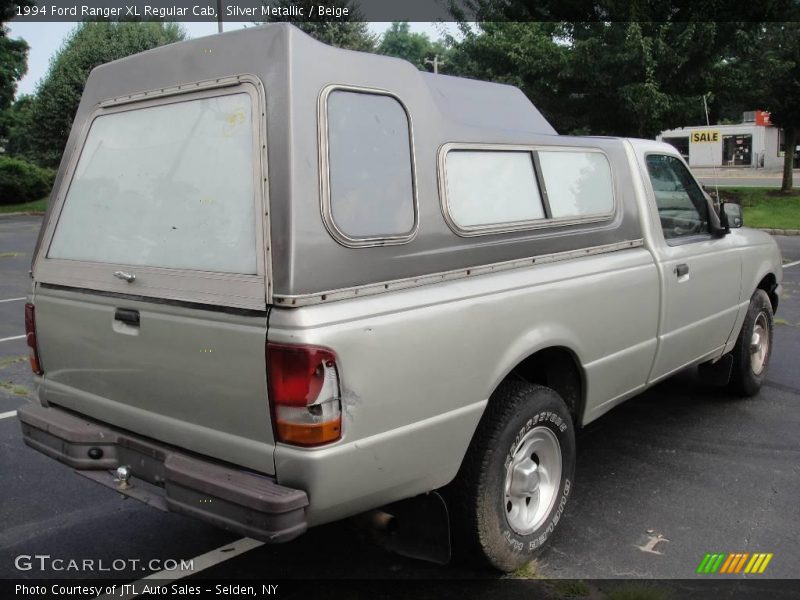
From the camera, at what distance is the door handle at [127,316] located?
2.94m

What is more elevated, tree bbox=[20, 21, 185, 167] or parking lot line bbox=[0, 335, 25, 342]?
tree bbox=[20, 21, 185, 167]

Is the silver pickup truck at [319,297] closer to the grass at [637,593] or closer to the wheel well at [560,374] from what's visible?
the wheel well at [560,374]

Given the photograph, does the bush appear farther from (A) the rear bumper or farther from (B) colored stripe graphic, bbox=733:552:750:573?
(B) colored stripe graphic, bbox=733:552:750:573

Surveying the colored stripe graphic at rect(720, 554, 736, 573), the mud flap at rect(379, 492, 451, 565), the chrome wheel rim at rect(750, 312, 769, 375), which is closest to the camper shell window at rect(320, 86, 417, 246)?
the mud flap at rect(379, 492, 451, 565)

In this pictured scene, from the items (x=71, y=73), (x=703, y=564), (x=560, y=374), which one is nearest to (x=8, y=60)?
(x=71, y=73)

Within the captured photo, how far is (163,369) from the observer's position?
2.86m

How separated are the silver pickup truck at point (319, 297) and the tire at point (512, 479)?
1cm

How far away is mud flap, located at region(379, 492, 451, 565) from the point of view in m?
2.95

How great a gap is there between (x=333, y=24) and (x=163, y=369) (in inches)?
1060

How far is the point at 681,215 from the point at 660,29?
1422cm

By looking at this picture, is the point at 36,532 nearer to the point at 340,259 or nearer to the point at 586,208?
the point at 340,259

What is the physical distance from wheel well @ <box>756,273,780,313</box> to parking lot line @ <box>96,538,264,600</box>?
4162mm

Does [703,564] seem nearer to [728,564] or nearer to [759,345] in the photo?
[728,564]

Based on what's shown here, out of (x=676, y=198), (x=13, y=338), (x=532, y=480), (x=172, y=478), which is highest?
(x=676, y=198)
